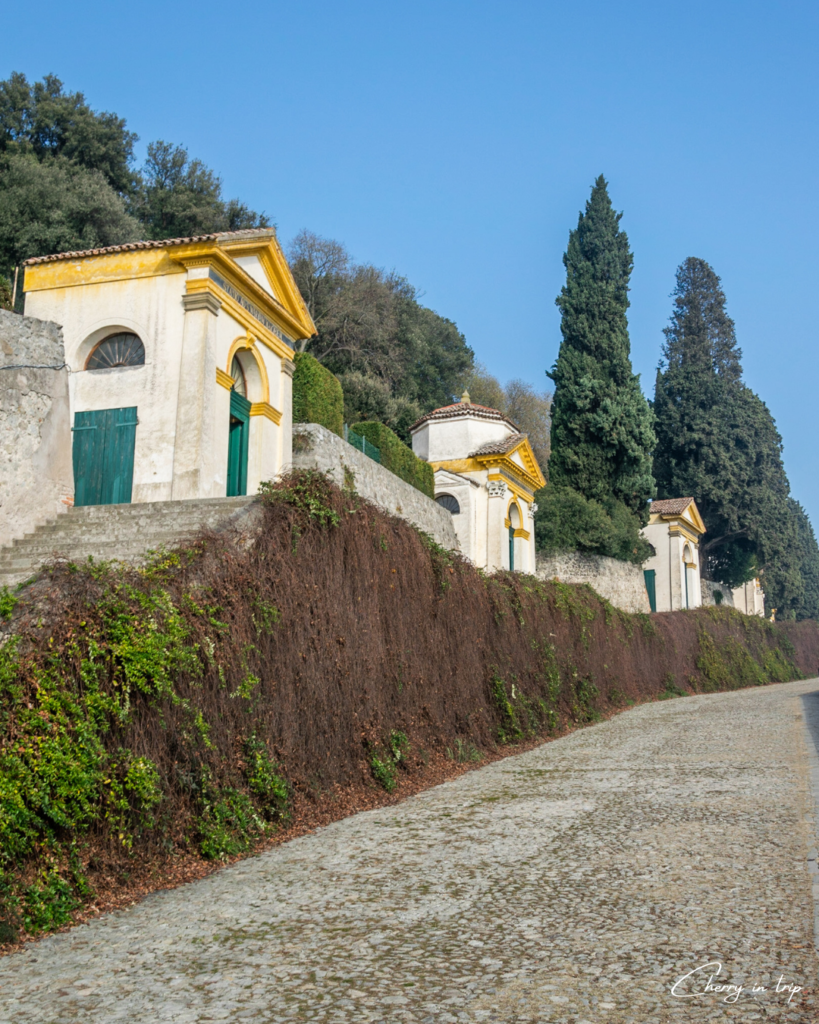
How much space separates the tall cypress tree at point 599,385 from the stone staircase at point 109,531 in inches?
1020

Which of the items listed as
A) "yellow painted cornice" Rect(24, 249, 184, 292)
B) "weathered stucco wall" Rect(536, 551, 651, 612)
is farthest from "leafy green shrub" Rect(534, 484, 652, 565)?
"yellow painted cornice" Rect(24, 249, 184, 292)

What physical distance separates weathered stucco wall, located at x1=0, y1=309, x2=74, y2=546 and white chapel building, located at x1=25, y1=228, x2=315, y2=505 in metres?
3.87

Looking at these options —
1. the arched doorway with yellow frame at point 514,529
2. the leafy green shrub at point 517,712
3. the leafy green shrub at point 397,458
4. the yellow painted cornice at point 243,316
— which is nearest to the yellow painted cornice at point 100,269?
the yellow painted cornice at point 243,316

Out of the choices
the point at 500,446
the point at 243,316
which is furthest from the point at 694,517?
the point at 243,316

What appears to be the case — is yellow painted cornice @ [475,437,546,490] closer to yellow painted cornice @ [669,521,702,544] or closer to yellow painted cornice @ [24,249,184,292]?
yellow painted cornice @ [669,521,702,544]

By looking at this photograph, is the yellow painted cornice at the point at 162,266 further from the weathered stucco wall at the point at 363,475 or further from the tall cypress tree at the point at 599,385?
the tall cypress tree at the point at 599,385

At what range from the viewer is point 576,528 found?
3456cm

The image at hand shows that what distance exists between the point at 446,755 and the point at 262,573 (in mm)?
4224

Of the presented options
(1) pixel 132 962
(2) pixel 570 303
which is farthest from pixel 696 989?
(2) pixel 570 303

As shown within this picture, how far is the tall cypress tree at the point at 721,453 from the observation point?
152 ft

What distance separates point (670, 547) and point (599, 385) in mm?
10979

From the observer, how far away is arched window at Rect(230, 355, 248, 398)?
17.9 meters

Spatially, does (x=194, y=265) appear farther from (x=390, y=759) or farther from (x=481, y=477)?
(x=481, y=477)

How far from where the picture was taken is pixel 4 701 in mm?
4832
